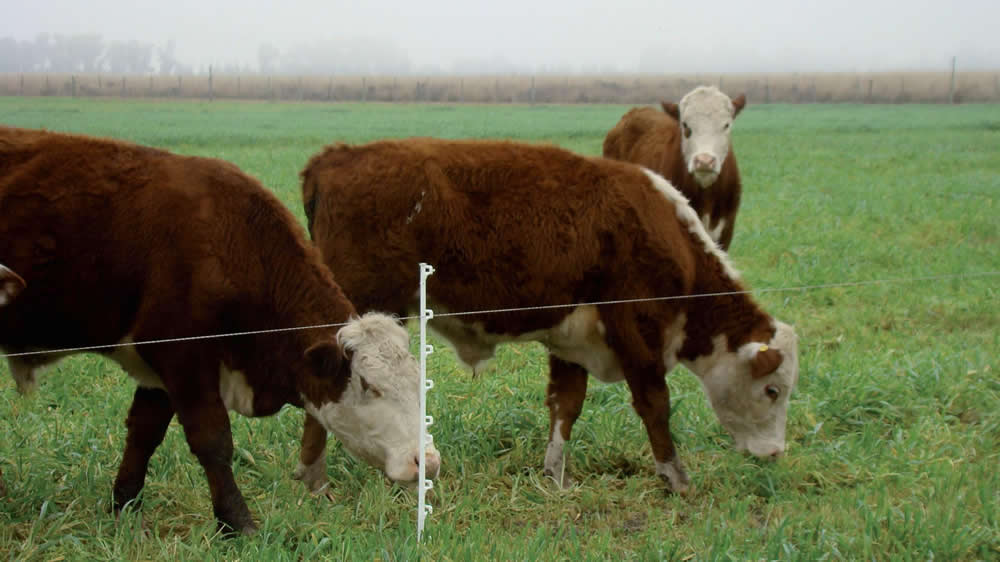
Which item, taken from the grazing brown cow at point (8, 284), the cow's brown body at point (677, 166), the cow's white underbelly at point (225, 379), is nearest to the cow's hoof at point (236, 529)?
the cow's white underbelly at point (225, 379)

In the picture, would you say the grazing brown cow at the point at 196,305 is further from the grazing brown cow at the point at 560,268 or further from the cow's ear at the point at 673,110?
the cow's ear at the point at 673,110

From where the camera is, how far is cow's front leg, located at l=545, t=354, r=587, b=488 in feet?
17.9

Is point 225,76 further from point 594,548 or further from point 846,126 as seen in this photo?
point 594,548

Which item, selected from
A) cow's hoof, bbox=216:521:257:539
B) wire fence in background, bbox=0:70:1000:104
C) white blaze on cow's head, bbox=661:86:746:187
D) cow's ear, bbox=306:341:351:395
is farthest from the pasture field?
wire fence in background, bbox=0:70:1000:104

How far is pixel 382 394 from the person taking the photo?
13.8ft

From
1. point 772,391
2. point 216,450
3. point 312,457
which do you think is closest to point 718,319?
point 772,391

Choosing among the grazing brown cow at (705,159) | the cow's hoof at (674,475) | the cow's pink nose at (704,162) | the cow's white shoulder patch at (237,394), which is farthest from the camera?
the grazing brown cow at (705,159)

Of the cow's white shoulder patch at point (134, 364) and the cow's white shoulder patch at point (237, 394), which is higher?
the cow's white shoulder patch at point (134, 364)

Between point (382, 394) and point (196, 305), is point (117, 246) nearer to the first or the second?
point (196, 305)

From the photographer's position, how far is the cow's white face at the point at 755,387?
213 inches

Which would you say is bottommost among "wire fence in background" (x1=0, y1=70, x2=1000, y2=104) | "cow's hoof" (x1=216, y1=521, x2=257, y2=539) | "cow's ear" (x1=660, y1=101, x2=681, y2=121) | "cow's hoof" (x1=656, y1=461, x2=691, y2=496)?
"cow's hoof" (x1=656, y1=461, x2=691, y2=496)

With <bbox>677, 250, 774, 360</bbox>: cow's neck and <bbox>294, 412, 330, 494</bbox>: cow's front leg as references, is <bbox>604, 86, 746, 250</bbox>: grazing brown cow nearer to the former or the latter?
<bbox>677, 250, 774, 360</bbox>: cow's neck

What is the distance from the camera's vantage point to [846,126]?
3216 cm

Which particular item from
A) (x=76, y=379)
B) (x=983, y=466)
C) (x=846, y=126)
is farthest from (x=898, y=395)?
(x=846, y=126)
